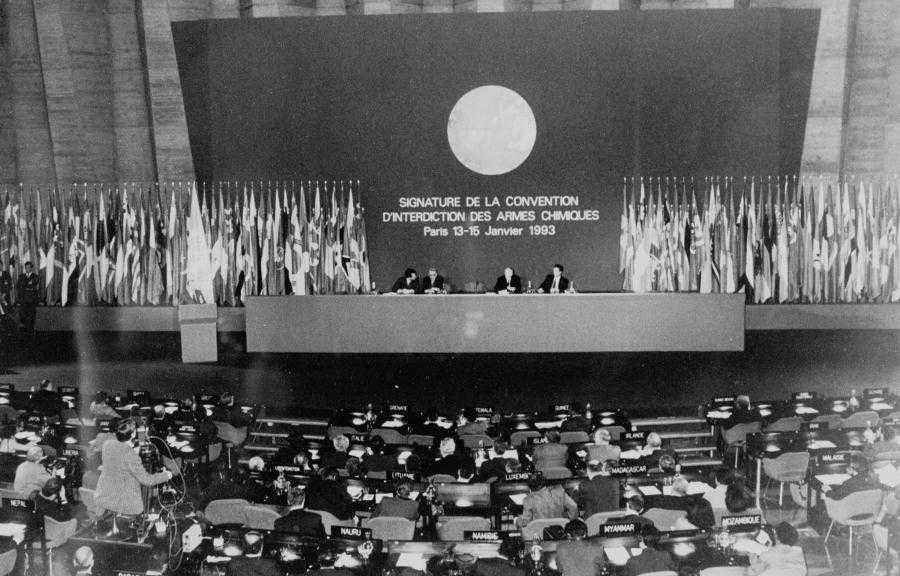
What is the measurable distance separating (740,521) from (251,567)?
4.09 meters

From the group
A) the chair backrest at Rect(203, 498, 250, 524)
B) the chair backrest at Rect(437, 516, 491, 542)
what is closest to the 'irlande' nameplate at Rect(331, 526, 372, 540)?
the chair backrest at Rect(437, 516, 491, 542)

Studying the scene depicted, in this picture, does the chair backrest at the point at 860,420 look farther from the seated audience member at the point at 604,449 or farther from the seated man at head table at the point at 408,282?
the seated man at head table at the point at 408,282

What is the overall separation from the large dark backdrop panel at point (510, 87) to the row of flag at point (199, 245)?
79 cm

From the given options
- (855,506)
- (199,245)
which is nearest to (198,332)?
(199,245)

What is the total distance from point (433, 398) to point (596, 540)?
26.2ft

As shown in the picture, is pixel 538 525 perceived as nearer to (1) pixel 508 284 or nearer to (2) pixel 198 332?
(1) pixel 508 284

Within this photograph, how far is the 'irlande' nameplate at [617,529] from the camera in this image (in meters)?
7.40

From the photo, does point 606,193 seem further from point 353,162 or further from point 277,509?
point 277,509

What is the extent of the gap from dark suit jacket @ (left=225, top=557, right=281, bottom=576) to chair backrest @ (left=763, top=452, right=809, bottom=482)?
6.11 m

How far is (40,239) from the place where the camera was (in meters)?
20.5

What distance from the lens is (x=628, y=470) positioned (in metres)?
9.14

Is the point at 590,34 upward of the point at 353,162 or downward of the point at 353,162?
upward

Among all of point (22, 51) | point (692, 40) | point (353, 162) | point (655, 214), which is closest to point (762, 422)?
point (655, 214)

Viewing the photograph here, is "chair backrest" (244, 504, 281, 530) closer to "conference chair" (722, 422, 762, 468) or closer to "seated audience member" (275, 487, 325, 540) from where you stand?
"seated audience member" (275, 487, 325, 540)
